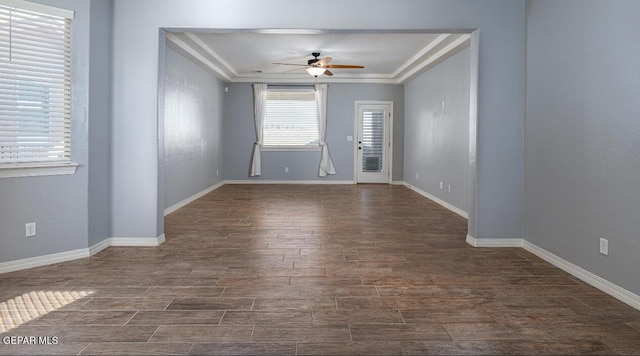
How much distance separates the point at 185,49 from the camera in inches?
273

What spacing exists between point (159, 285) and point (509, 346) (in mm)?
2498

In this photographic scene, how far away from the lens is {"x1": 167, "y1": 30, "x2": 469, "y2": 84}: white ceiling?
22.0 ft

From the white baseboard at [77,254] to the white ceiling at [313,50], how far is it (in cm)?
248

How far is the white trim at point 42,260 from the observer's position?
3.77 metres

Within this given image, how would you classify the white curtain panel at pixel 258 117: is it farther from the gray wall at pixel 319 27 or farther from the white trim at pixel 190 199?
the gray wall at pixel 319 27

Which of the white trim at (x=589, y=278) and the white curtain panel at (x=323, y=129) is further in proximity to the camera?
the white curtain panel at (x=323, y=129)

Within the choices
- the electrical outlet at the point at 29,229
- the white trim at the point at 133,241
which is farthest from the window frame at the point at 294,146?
the electrical outlet at the point at 29,229

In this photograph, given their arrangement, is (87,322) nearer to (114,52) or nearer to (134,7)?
(114,52)

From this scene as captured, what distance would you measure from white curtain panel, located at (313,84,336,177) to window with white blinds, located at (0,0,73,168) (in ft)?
24.5

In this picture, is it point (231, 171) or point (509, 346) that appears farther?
point (231, 171)

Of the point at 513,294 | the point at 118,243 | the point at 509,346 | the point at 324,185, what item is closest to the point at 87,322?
the point at 118,243

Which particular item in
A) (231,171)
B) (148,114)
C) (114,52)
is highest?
(114,52)

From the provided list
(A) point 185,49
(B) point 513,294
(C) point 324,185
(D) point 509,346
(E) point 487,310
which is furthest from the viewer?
(C) point 324,185

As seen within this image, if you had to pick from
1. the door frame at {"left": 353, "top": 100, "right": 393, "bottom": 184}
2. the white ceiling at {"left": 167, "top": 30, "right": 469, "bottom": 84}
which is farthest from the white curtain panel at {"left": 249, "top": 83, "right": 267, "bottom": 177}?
the door frame at {"left": 353, "top": 100, "right": 393, "bottom": 184}
